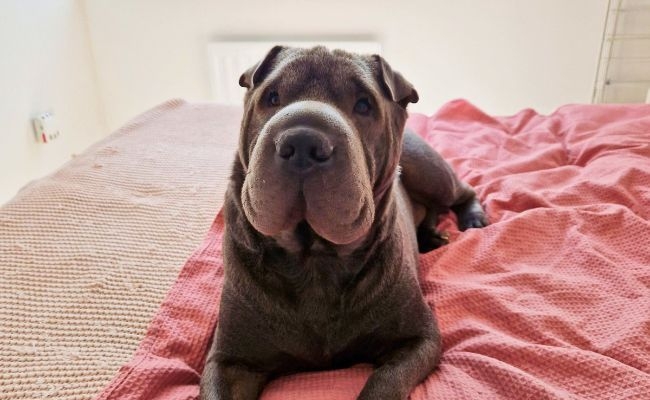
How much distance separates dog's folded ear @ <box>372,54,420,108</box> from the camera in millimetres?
1205

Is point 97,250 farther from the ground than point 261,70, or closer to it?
closer to it

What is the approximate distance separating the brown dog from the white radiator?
2.31 m

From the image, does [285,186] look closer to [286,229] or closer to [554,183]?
[286,229]

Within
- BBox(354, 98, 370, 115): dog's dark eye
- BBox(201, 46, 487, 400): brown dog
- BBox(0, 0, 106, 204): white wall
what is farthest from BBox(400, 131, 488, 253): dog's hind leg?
BBox(0, 0, 106, 204): white wall

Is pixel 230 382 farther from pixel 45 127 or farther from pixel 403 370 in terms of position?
pixel 45 127

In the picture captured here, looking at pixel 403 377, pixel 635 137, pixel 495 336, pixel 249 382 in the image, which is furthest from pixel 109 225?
pixel 635 137

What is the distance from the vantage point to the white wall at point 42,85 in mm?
3021

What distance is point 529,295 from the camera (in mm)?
1406

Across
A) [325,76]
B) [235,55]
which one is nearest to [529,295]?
[325,76]

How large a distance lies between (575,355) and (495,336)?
17 cm

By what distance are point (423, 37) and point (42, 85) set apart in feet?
7.73

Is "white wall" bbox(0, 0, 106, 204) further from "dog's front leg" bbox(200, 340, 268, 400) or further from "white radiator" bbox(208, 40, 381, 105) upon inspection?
"dog's front leg" bbox(200, 340, 268, 400)

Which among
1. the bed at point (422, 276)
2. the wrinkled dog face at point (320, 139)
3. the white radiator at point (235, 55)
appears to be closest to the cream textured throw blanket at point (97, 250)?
the bed at point (422, 276)

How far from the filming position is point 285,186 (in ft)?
3.23
